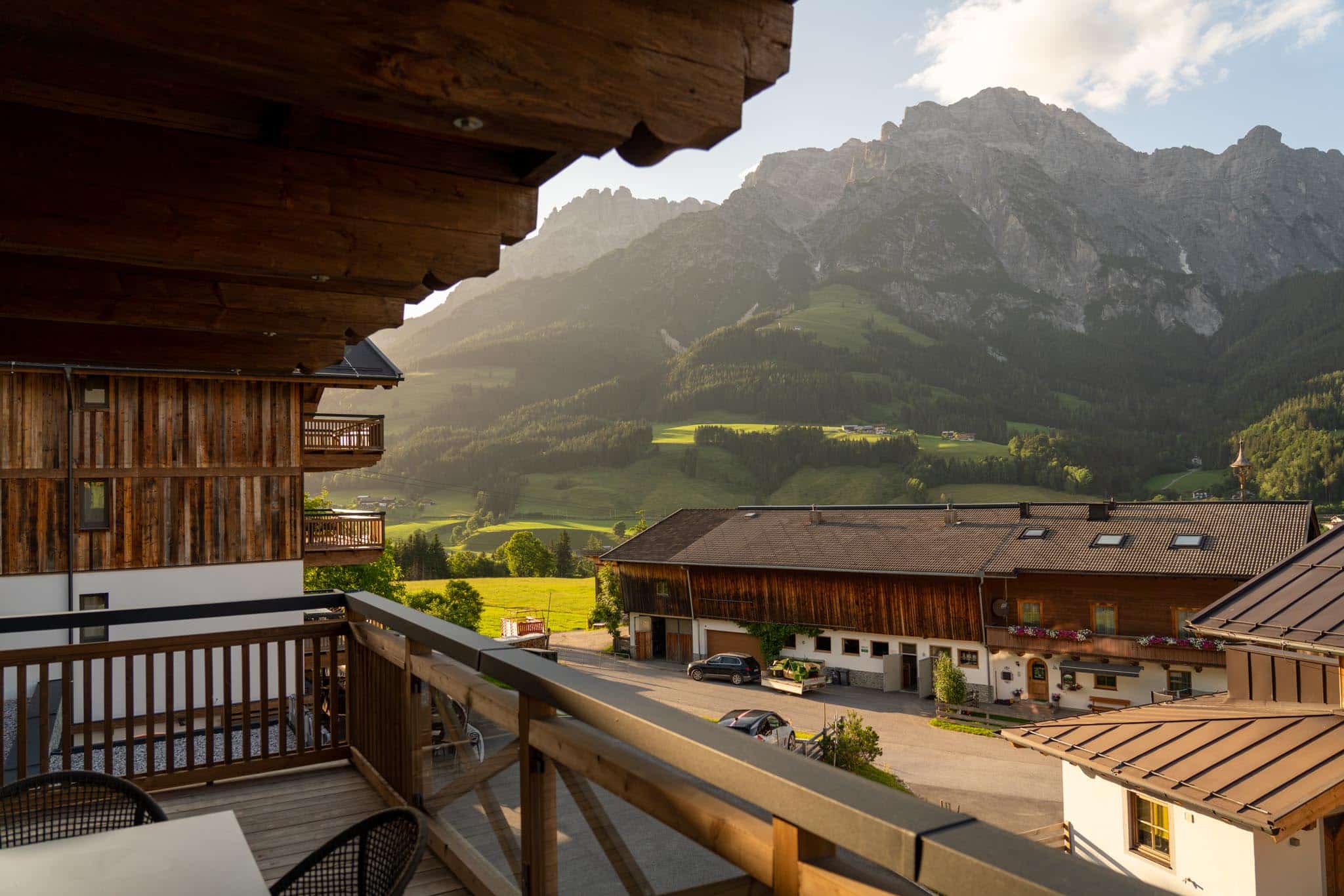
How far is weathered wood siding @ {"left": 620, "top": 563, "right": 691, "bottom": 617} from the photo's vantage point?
3900cm

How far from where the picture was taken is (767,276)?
197 m

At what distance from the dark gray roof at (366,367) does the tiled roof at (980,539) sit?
2118 cm

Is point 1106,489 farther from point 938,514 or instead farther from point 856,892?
point 856,892

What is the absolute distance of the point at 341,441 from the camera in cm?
1856

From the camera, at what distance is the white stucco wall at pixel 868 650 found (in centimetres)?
3112

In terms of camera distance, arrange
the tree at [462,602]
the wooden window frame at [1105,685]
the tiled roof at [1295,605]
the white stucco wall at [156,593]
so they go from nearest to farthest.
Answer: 1. the tiled roof at [1295,605]
2. the white stucco wall at [156,593]
3. the wooden window frame at [1105,685]
4. the tree at [462,602]

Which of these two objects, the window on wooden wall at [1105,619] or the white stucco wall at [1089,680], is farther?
the window on wooden wall at [1105,619]

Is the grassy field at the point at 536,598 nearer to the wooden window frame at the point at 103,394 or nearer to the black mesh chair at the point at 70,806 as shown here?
the wooden window frame at the point at 103,394

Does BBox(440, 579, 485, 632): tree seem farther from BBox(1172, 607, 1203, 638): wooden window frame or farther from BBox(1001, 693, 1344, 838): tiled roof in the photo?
BBox(1001, 693, 1344, 838): tiled roof

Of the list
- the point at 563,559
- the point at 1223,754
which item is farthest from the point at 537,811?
the point at 563,559

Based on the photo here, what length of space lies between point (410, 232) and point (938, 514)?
36.2m

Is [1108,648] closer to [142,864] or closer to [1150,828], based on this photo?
[1150,828]

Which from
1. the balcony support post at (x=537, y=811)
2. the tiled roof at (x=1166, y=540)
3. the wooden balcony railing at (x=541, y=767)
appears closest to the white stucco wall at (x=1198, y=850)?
the wooden balcony railing at (x=541, y=767)

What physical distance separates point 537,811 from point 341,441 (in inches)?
685
